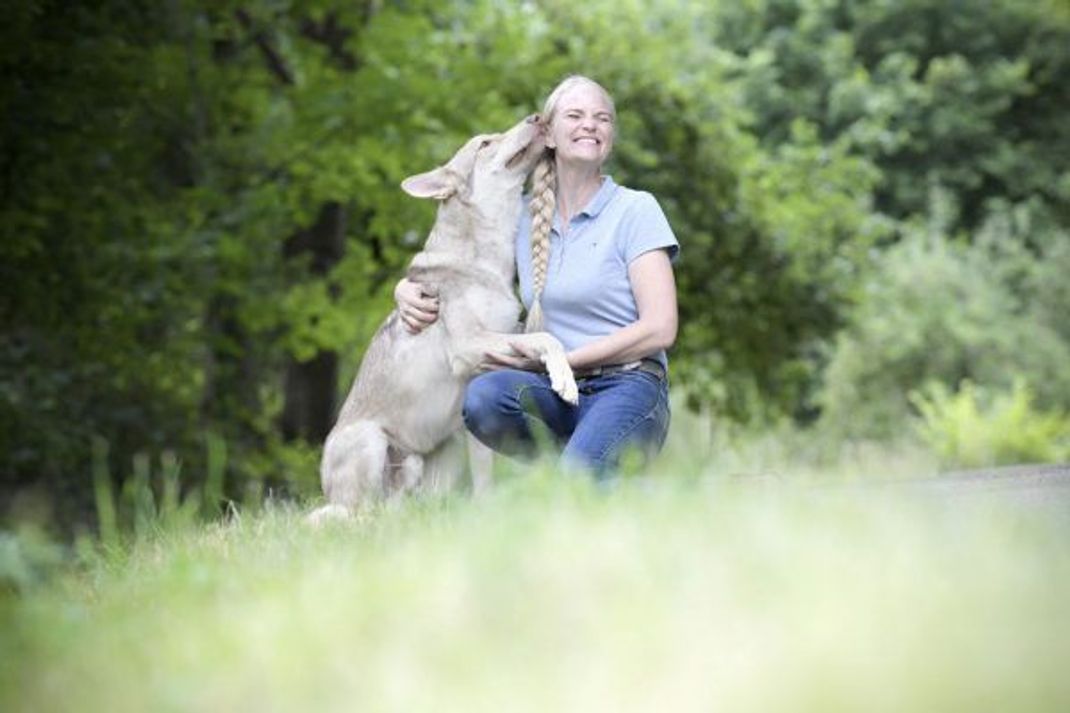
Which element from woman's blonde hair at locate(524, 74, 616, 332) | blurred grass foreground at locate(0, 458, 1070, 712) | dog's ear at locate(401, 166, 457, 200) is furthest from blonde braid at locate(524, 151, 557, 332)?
blurred grass foreground at locate(0, 458, 1070, 712)

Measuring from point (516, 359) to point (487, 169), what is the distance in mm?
746

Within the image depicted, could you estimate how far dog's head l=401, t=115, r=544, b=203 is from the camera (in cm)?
618

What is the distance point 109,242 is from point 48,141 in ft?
3.88

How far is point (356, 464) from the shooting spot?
6.31 meters

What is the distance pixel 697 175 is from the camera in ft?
52.6

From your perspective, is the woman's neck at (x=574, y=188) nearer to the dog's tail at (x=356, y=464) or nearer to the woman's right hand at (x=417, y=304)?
the woman's right hand at (x=417, y=304)

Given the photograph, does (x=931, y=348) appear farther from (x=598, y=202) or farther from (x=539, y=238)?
(x=539, y=238)

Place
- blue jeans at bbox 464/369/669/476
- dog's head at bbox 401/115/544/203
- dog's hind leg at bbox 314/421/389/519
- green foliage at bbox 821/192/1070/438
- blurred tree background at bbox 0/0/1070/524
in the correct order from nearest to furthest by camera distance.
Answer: blue jeans at bbox 464/369/669/476 → dog's head at bbox 401/115/544/203 → dog's hind leg at bbox 314/421/389/519 → blurred tree background at bbox 0/0/1070/524 → green foliage at bbox 821/192/1070/438

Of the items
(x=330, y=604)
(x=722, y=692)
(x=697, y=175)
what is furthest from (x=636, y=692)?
(x=697, y=175)

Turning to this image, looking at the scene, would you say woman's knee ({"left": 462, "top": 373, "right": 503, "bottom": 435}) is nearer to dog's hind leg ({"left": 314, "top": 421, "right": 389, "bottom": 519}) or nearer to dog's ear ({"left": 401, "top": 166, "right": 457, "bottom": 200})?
dog's hind leg ({"left": 314, "top": 421, "right": 389, "bottom": 519})

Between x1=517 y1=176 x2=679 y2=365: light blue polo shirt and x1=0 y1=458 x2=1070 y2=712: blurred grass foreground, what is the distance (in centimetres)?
171


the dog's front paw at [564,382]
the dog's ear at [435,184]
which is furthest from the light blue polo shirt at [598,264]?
the dog's ear at [435,184]

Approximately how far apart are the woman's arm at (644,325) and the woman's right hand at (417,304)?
1.91 feet

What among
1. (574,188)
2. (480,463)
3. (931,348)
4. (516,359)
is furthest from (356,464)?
(931,348)
